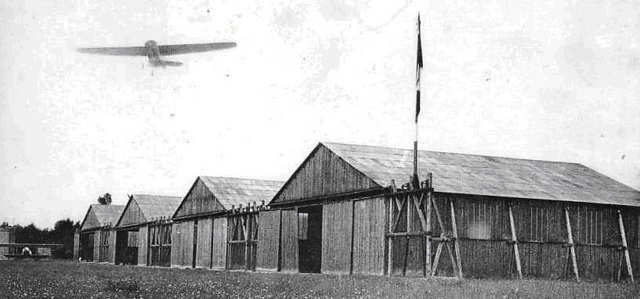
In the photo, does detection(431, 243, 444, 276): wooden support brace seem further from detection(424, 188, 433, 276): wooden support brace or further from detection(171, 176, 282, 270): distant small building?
detection(171, 176, 282, 270): distant small building

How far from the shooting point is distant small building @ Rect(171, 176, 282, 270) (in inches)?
1823

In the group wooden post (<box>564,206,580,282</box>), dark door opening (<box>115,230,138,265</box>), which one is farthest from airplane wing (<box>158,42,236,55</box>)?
dark door opening (<box>115,230,138,265</box>)

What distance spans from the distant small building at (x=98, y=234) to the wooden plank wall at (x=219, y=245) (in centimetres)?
2543

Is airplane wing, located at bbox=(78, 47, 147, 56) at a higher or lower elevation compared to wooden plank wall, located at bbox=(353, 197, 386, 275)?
higher

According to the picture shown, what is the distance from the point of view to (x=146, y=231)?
63.7m

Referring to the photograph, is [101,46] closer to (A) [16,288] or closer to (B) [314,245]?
(A) [16,288]

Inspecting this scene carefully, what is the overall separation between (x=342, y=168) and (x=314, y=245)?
8236 mm

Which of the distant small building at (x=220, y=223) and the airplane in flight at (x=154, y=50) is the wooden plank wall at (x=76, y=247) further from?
the airplane in flight at (x=154, y=50)

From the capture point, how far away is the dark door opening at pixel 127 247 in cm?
7238

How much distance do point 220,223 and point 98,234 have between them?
33.8 m

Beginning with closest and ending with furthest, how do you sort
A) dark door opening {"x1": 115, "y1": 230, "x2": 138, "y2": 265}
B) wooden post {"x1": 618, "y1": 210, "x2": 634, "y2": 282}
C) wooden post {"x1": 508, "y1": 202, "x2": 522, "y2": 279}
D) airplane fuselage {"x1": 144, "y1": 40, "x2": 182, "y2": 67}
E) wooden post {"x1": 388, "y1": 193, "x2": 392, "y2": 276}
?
airplane fuselage {"x1": 144, "y1": 40, "x2": 182, "y2": 67} → wooden post {"x1": 388, "y1": 193, "x2": 392, "y2": 276} → wooden post {"x1": 508, "y1": 202, "x2": 522, "y2": 279} → wooden post {"x1": 618, "y1": 210, "x2": 634, "y2": 282} → dark door opening {"x1": 115, "y1": 230, "x2": 138, "y2": 265}

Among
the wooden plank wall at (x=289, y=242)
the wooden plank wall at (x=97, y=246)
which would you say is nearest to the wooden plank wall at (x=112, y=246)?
the wooden plank wall at (x=97, y=246)

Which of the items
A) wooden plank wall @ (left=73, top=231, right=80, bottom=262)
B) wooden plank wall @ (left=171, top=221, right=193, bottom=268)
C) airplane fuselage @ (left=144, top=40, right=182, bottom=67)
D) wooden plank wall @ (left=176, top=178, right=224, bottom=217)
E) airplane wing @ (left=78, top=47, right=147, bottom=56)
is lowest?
wooden plank wall @ (left=73, top=231, right=80, bottom=262)

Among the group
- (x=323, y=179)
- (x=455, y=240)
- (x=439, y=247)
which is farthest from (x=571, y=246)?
(x=323, y=179)
